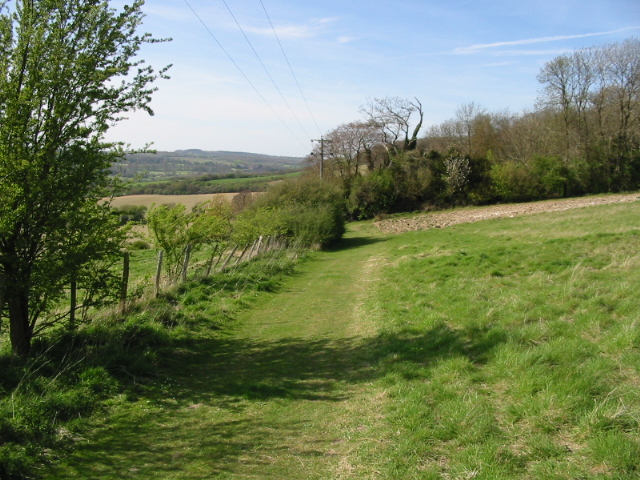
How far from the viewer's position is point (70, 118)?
721 centimetres

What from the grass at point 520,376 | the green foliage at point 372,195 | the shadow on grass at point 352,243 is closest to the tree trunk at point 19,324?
the grass at point 520,376

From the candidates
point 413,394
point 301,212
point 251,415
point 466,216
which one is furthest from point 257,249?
point 466,216

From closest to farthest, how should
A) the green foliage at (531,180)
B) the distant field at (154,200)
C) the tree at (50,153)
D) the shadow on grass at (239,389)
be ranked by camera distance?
the shadow on grass at (239,389) → the tree at (50,153) → the distant field at (154,200) → the green foliage at (531,180)

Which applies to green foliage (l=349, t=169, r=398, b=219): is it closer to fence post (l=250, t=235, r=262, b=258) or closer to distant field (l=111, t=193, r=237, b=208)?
distant field (l=111, t=193, r=237, b=208)

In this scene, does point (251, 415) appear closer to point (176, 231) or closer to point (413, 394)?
point (413, 394)

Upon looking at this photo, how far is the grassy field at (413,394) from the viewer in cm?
411

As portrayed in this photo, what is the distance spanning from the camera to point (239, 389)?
6.62 meters

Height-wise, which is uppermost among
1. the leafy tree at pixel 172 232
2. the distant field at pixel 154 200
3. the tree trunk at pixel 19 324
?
the distant field at pixel 154 200

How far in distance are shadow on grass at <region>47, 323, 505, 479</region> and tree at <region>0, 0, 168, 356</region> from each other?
82.2 inches

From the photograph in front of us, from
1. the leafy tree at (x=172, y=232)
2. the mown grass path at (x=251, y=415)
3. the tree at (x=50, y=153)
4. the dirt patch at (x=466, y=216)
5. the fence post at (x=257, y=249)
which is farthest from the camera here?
the dirt patch at (x=466, y=216)

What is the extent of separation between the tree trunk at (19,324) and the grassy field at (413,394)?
1.82 m

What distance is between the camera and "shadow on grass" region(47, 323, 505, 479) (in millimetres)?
4734

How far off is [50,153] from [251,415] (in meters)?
4.57

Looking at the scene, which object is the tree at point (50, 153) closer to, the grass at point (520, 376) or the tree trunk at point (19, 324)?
the tree trunk at point (19, 324)
